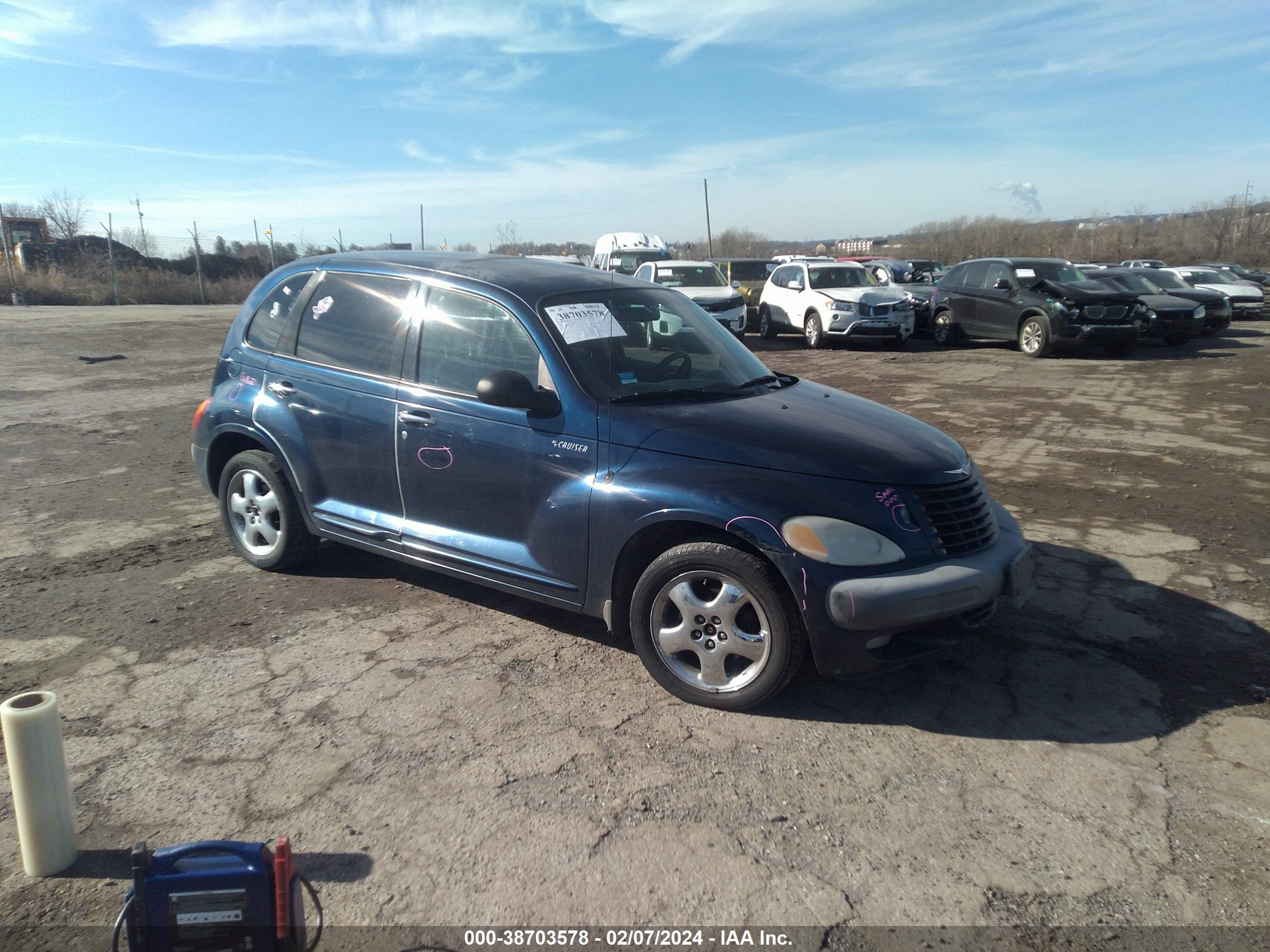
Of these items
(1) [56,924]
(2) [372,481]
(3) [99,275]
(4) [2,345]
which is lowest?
(1) [56,924]

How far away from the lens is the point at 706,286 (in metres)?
18.8

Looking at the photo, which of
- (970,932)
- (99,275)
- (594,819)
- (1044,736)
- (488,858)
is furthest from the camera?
(99,275)

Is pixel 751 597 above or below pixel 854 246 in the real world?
below

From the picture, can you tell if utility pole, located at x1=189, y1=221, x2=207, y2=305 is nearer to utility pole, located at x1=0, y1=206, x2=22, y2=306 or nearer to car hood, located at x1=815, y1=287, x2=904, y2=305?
utility pole, located at x1=0, y1=206, x2=22, y2=306

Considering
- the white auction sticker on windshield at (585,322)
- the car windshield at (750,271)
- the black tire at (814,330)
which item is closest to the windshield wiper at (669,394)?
the white auction sticker on windshield at (585,322)

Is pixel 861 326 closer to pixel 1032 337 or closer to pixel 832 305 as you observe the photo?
pixel 832 305

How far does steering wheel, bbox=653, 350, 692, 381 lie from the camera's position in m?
4.33

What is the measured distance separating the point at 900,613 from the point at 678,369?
170 centimetres

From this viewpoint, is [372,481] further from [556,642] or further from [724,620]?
[724,620]

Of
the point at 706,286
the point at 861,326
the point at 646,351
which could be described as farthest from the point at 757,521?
the point at 706,286

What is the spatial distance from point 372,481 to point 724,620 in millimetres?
2111

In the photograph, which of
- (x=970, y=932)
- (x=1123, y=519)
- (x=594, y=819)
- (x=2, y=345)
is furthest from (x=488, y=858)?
(x=2, y=345)

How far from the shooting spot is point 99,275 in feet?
109

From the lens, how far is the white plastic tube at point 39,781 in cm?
258
